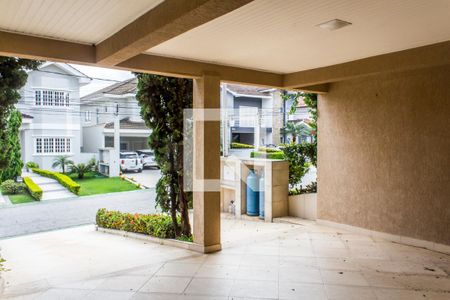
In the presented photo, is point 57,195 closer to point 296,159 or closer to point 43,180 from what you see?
point 43,180


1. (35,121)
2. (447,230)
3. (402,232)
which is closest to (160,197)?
(402,232)

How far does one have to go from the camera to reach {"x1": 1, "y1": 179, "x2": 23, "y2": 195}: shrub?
1315 centimetres

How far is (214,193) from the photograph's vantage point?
563cm

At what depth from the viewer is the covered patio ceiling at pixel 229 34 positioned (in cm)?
320

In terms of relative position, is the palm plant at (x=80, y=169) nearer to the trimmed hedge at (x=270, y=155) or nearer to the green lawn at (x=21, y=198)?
the green lawn at (x=21, y=198)

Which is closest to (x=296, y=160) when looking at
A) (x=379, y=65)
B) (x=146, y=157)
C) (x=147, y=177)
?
(x=379, y=65)

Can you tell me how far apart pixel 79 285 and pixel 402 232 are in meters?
5.07

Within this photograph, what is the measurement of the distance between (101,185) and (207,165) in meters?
11.7

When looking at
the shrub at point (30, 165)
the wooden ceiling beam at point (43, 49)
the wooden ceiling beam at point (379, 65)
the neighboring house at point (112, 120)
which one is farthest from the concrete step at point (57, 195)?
the wooden ceiling beam at point (379, 65)

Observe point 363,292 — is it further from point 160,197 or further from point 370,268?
point 160,197

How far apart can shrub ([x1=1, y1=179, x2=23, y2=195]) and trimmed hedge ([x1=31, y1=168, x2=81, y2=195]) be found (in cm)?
167

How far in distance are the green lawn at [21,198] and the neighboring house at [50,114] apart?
265 cm

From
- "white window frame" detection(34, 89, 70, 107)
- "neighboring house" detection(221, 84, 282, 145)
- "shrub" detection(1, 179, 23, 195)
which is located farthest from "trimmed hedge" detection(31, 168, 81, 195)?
"neighboring house" detection(221, 84, 282, 145)

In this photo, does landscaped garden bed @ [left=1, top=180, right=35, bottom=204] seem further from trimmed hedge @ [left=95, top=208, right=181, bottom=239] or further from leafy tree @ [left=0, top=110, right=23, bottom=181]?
trimmed hedge @ [left=95, top=208, right=181, bottom=239]
